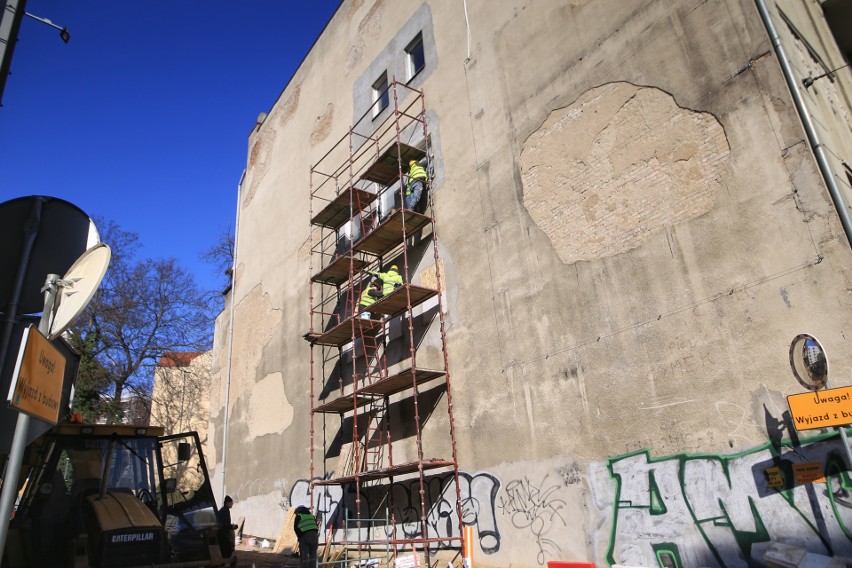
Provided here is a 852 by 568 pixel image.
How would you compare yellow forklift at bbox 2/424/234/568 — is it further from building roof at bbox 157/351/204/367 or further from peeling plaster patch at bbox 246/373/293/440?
building roof at bbox 157/351/204/367

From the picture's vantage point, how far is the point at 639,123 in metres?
8.09

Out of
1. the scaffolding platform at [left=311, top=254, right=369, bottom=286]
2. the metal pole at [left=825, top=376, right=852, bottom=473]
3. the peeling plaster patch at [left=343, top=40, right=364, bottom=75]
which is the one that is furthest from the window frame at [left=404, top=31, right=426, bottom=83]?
the metal pole at [left=825, top=376, right=852, bottom=473]

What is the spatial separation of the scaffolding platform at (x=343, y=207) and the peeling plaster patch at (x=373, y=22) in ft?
14.8

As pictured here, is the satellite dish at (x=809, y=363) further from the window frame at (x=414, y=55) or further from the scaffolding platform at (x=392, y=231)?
the window frame at (x=414, y=55)

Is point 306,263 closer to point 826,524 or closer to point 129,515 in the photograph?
point 129,515

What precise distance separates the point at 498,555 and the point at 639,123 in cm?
640

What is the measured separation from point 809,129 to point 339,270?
30.3 ft

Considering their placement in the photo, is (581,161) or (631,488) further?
(581,161)

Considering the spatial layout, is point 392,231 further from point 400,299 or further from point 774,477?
point 774,477

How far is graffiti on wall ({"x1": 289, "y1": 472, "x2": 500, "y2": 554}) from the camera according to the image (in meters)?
8.76

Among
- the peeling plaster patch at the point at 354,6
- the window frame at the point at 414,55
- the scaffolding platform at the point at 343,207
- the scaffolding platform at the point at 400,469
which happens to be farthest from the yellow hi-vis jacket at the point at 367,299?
the peeling plaster patch at the point at 354,6

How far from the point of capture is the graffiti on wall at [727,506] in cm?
564

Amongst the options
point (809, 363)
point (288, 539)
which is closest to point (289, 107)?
point (288, 539)

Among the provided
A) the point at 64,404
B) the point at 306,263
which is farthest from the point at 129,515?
the point at 306,263
